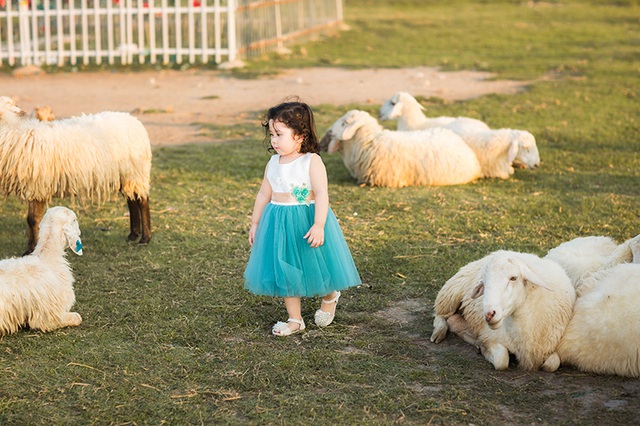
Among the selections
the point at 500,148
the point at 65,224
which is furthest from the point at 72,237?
the point at 500,148

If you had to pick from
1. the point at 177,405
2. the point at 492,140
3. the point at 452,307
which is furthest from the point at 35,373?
the point at 492,140

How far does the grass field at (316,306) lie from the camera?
4.38 m

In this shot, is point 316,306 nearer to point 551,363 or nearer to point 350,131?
point 551,363

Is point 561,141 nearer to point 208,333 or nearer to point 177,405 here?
point 208,333

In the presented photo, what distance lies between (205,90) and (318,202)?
9668 mm

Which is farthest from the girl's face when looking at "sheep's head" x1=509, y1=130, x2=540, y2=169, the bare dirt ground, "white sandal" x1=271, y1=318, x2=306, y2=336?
the bare dirt ground

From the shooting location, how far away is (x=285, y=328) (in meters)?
5.31

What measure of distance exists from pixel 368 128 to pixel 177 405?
18.0 ft

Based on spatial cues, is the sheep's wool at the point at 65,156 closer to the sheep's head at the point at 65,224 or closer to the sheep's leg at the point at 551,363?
the sheep's head at the point at 65,224

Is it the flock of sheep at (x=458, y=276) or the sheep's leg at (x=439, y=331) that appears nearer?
the flock of sheep at (x=458, y=276)

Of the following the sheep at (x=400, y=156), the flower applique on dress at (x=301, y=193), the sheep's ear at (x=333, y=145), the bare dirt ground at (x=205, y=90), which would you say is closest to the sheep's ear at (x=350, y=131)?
the sheep at (x=400, y=156)

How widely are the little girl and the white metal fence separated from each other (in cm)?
1165

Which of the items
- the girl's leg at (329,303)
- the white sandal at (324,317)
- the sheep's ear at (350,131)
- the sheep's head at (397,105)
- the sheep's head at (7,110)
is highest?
the sheep's head at (7,110)

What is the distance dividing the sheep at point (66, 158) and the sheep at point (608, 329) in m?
3.73
